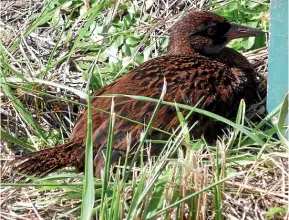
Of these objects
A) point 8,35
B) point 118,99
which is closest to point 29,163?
point 118,99

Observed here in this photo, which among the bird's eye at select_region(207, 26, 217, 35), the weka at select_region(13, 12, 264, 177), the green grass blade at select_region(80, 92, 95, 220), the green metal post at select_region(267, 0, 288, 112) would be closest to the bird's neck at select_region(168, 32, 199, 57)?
the weka at select_region(13, 12, 264, 177)

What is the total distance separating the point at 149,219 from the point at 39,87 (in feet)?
6.38

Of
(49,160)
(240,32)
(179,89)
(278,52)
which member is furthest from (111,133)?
(240,32)

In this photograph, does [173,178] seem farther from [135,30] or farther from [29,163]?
[135,30]

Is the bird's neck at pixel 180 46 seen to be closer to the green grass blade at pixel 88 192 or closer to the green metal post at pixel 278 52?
the green metal post at pixel 278 52

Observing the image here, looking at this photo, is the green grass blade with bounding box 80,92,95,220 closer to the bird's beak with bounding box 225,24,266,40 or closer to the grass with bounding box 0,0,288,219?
the grass with bounding box 0,0,288,219

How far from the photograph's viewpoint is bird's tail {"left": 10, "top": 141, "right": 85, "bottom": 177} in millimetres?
4098

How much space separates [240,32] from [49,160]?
1.39 meters

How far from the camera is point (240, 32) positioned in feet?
16.1

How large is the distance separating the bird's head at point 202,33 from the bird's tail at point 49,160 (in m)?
1.07

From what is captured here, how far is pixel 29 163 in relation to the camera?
13.4 feet

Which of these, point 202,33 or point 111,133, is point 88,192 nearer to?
point 111,133

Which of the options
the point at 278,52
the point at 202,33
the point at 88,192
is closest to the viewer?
the point at 88,192

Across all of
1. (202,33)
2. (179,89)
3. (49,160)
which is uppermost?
(202,33)
